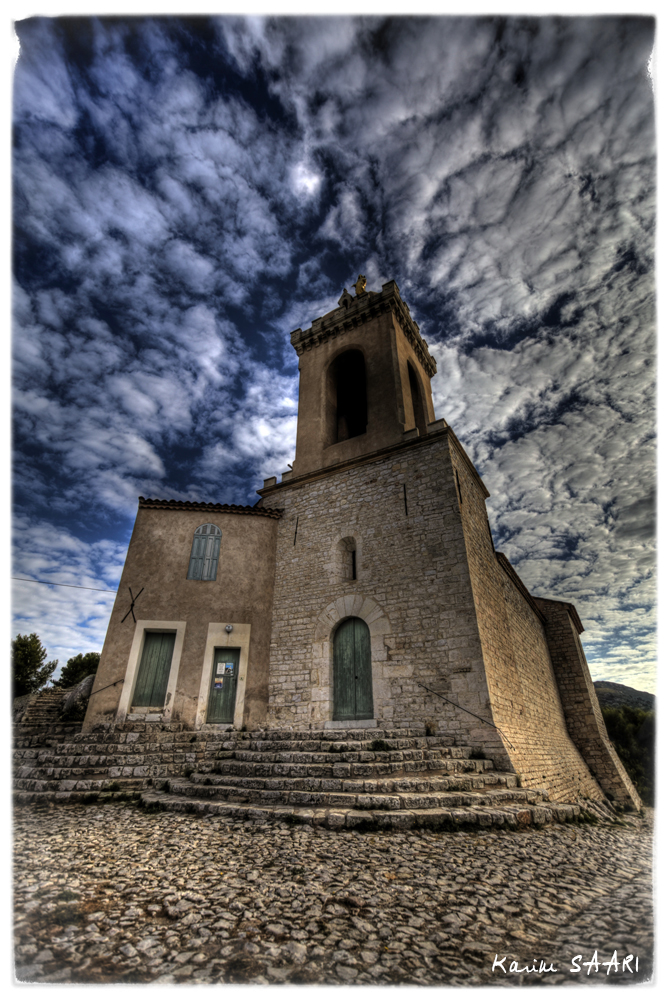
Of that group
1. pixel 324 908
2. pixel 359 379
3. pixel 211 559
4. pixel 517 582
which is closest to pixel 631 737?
pixel 517 582

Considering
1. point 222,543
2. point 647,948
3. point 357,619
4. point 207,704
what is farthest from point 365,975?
point 222,543

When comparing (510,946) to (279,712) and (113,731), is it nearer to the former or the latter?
(279,712)

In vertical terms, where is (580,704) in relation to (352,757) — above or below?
above

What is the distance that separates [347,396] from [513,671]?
921 cm

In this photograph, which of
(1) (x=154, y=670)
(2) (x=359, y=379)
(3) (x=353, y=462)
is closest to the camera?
(1) (x=154, y=670)

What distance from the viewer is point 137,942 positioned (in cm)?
218

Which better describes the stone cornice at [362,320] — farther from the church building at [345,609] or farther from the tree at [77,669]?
the tree at [77,669]

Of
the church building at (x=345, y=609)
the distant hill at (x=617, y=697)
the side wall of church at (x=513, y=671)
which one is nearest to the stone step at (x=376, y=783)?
the church building at (x=345, y=609)

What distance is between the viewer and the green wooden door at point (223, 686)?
906 cm

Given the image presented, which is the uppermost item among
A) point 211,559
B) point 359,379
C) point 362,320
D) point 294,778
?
point 362,320

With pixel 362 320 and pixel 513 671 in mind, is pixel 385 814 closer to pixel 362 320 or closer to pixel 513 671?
pixel 513 671

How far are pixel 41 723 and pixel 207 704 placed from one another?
14.1 feet

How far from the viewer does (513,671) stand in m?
Result: 9.25

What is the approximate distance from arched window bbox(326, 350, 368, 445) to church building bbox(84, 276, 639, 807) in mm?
948
